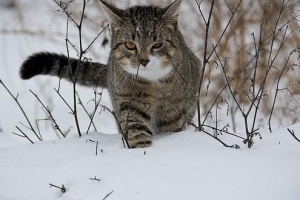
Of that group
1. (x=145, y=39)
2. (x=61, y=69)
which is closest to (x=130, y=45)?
(x=145, y=39)

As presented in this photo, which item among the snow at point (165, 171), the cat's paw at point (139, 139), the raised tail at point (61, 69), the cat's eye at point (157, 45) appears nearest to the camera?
the snow at point (165, 171)

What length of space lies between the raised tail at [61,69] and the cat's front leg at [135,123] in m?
0.65

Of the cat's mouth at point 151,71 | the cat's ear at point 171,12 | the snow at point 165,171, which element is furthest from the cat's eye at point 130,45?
the snow at point 165,171

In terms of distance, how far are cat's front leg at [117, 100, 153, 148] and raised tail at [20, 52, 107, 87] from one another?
0.65 meters

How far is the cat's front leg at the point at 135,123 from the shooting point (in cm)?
336

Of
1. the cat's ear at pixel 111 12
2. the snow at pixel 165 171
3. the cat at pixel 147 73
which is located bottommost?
the snow at pixel 165 171

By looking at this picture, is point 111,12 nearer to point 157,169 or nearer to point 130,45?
point 130,45

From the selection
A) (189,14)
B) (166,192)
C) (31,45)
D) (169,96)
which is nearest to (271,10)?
(189,14)

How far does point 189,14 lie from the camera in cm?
644

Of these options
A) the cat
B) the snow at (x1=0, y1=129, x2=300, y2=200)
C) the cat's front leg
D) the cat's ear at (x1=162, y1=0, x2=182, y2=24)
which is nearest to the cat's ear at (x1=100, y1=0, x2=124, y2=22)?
the cat

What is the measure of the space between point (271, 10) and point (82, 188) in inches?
128

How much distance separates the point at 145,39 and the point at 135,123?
51cm

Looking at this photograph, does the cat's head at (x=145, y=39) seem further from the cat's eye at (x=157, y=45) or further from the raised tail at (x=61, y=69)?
the raised tail at (x=61, y=69)

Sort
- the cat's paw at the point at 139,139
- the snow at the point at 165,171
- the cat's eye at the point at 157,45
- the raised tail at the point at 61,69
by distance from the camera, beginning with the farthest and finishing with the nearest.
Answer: the raised tail at the point at 61,69 → the cat's eye at the point at 157,45 → the cat's paw at the point at 139,139 → the snow at the point at 165,171
